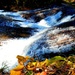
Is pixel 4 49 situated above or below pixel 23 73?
below

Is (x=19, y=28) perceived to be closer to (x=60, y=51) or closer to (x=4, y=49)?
(x=4, y=49)

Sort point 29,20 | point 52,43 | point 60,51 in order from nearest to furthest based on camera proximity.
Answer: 1. point 60,51
2. point 52,43
3. point 29,20

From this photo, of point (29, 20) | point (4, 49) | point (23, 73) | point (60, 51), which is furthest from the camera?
point (29, 20)

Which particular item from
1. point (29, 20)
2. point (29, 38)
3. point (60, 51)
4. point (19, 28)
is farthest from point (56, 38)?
point (29, 20)

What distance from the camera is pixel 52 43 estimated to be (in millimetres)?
6801

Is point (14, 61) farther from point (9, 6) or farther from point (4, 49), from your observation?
point (9, 6)

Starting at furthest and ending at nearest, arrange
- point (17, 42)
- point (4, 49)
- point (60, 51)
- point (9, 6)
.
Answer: point (9, 6)
point (17, 42)
point (4, 49)
point (60, 51)

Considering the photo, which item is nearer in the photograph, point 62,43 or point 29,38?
point 62,43

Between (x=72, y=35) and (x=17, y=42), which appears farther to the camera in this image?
(x=17, y=42)

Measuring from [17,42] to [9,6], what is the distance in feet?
25.4

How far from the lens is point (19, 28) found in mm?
9914

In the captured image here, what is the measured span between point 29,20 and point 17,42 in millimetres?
4510

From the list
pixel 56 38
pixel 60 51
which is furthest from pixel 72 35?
pixel 60 51

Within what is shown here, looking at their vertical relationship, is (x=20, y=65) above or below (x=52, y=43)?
above
